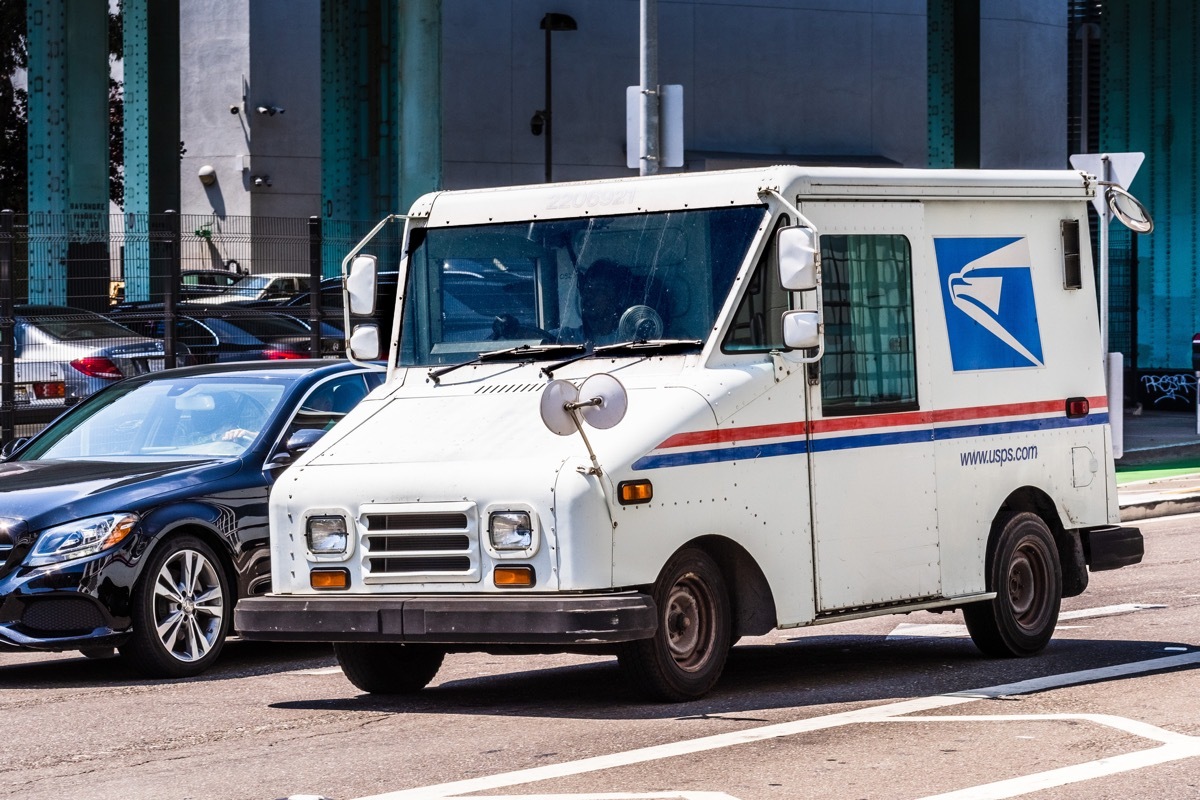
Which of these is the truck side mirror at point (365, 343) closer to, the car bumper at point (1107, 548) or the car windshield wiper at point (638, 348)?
the car windshield wiper at point (638, 348)

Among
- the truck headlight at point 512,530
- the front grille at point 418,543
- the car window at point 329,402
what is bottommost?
the front grille at point 418,543

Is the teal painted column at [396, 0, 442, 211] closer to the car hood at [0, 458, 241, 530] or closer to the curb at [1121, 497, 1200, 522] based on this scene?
the curb at [1121, 497, 1200, 522]

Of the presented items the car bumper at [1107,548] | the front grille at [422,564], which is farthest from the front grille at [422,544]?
the car bumper at [1107,548]

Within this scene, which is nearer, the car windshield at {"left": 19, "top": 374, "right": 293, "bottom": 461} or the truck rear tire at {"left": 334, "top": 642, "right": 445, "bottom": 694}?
the truck rear tire at {"left": 334, "top": 642, "right": 445, "bottom": 694}

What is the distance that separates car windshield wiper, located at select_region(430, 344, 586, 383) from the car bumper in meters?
3.35

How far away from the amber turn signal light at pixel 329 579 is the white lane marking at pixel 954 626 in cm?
397

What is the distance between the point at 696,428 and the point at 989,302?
2326 millimetres

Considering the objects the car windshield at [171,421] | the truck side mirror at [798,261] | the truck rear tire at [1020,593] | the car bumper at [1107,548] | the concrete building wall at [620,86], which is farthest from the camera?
the concrete building wall at [620,86]

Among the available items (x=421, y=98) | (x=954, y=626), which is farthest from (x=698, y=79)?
(x=954, y=626)

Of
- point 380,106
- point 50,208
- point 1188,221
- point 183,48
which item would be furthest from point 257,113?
point 1188,221

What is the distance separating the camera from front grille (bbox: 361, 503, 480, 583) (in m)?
8.30

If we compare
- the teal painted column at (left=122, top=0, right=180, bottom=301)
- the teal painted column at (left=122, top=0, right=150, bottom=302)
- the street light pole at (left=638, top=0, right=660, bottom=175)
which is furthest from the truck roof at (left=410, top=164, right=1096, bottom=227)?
the teal painted column at (left=122, top=0, right=150, bottom=302)

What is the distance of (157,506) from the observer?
10188 millimetres

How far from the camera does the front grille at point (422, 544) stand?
830cm
